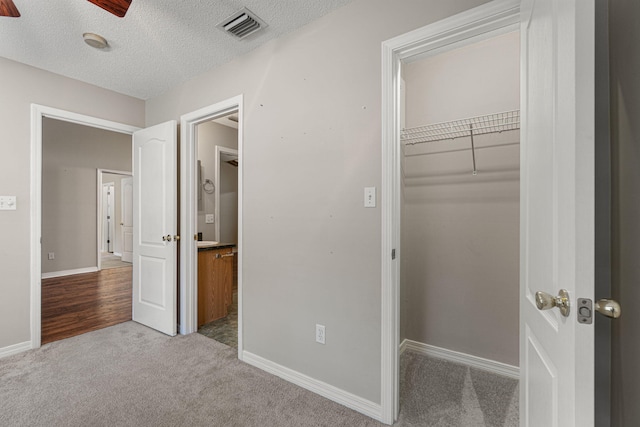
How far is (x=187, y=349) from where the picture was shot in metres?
2.54

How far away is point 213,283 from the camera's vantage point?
10.6 ft

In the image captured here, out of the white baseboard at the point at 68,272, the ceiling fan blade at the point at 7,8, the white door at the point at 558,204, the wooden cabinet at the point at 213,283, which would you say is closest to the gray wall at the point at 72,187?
the white baseboard at the point at 68,272

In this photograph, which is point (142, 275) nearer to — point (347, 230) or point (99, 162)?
point (347, 230)

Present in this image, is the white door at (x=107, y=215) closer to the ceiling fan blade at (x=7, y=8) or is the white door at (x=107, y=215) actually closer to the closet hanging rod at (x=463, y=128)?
the ceiling fan blade at (x=7, y=8)

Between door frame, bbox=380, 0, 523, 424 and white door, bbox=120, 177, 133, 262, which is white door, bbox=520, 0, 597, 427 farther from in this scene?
white door, bbox=120, 177, 133, 262

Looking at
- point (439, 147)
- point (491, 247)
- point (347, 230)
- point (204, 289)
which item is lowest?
point (204, 289)

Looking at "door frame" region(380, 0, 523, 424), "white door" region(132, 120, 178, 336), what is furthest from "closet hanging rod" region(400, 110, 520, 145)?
"white door" region(132, 120, 178, 336)

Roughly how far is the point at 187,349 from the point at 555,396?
2559 mm

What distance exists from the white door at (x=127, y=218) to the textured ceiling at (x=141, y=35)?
16.0ft

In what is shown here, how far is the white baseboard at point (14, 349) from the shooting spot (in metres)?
2.41

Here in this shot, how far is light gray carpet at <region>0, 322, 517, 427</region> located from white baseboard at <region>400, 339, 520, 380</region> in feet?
0.28

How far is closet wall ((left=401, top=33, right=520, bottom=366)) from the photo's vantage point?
2.12m

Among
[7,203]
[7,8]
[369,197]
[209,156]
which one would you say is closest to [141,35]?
[7,8]

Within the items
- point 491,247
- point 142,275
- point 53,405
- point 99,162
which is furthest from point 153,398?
point 99,162
